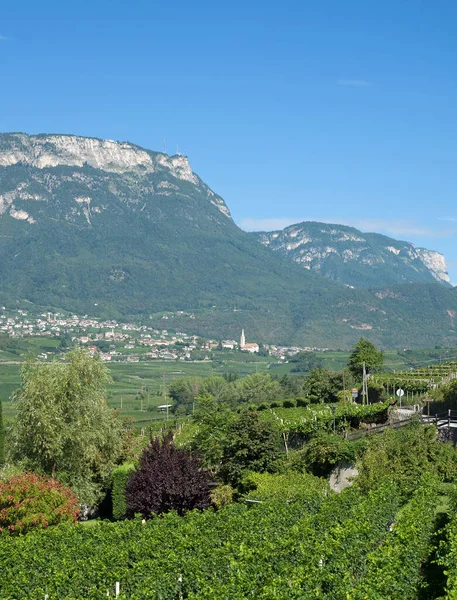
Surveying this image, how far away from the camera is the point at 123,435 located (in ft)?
131

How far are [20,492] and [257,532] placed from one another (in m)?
9.41

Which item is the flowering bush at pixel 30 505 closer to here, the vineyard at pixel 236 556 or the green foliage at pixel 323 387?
the vineyard at pixel 236 556

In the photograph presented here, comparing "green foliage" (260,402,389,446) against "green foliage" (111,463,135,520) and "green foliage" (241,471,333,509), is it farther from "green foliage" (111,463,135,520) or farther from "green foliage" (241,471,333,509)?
"green foliage" (111,463,135,520)

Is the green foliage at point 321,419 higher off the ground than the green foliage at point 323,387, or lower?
lower

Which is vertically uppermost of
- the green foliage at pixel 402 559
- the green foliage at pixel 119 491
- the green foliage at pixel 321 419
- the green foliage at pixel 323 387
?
the green foliage at pixel 323 387

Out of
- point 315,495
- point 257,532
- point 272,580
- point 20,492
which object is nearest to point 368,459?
point 315,495

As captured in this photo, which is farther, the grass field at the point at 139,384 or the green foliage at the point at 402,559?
the grass field at the point at 139,384

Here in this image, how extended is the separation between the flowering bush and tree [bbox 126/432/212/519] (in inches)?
103

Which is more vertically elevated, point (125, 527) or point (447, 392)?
point (447, 392)

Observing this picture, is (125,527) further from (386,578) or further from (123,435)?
(123,435)

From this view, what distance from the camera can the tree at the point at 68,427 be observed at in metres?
34.8

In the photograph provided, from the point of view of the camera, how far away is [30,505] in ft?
92.0

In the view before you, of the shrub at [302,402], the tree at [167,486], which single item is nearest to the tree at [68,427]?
the tree at [167,486]

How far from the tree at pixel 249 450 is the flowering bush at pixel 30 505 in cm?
789
